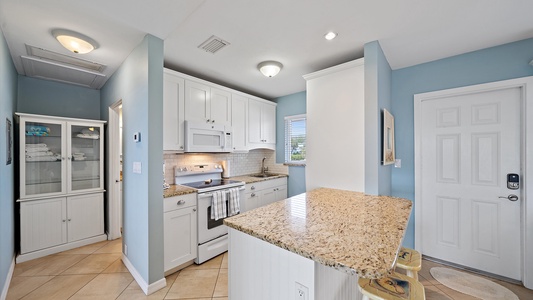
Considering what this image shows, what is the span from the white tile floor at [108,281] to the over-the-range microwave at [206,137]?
1.46m

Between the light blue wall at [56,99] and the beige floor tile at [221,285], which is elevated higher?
the light blue wall at [56,99]

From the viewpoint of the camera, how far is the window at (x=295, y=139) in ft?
A: 12.6

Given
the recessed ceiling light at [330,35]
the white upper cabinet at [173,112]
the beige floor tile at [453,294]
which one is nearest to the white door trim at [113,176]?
the white upper cabinet at [173,112]

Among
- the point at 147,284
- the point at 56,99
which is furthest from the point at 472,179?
the point at 56,99

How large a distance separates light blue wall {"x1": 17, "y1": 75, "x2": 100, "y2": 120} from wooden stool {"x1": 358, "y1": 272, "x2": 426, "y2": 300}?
4.28 meters

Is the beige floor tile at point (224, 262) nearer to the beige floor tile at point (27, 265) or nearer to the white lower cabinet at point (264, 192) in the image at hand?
the white lower cabinet at point (264, 192)

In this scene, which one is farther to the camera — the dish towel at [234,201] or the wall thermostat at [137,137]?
the dish towel at [234,201]

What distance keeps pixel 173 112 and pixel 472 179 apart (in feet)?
11.9

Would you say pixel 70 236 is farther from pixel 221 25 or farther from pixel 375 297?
pixel 375 297

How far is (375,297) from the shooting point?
1062 mm

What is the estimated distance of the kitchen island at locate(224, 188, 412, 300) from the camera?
916 mm

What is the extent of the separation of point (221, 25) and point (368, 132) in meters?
1.72

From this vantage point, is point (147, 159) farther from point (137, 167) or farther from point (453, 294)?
point (453, 294)

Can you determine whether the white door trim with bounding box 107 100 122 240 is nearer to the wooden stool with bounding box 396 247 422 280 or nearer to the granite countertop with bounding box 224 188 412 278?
the granite countertop with bounding box 224 188 412 278
